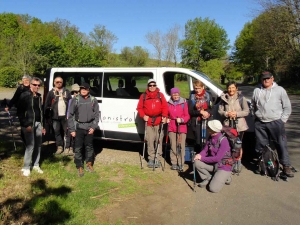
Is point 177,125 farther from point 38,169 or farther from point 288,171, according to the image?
point 38,169

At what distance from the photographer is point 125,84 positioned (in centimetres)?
667

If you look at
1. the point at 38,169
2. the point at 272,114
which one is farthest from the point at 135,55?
the point at 272,114

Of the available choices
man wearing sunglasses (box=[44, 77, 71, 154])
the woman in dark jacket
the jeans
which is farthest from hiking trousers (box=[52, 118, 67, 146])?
the woman in dark jacket

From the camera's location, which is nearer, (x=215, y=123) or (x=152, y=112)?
(x=215, y=123)

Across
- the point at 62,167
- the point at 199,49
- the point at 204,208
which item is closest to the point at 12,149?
the point at 62,167

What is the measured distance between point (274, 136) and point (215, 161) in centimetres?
131

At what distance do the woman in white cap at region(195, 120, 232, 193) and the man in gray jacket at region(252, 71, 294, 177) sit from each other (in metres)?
0.98

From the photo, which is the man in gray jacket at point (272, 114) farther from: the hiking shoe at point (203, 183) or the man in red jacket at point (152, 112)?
the man in red jacket at point (152, 112)

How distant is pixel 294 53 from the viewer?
102 ft

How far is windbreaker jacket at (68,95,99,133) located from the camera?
218 inches

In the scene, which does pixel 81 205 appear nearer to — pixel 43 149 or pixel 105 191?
pixel 105 191

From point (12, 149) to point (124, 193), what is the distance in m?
3.95

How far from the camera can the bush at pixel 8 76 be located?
33125mm

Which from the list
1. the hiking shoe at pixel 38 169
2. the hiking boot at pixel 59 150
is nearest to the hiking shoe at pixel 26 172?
the hiking shoe at pixel 38 169
